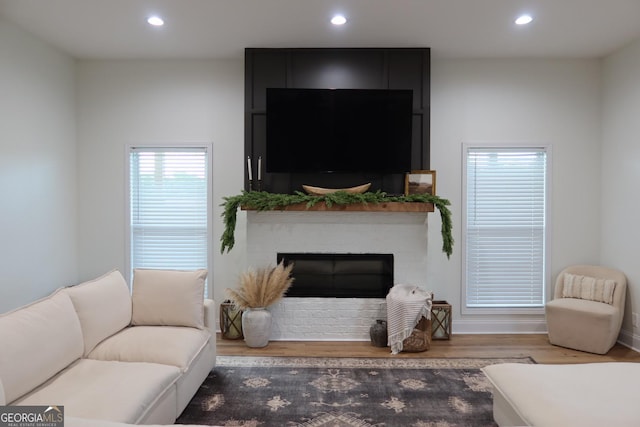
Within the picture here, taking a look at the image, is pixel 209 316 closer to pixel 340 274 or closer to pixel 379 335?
pixel 340 274

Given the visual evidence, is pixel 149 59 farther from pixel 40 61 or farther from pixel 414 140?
pixel 414 140

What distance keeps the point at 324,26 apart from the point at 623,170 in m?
3.21

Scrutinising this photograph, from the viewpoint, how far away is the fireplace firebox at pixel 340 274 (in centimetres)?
411

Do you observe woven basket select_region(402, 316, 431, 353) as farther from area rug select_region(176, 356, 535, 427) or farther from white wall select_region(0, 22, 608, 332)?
white wall select_region(0, 22, 608, 332)

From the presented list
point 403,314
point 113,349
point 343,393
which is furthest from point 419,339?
point 113,349

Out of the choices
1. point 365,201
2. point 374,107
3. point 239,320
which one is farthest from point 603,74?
point 239,320

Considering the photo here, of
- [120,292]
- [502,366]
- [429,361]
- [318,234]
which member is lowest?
[429,361]

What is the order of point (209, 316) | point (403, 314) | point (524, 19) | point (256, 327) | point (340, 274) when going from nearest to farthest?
point (209, 316), point (524, 19), point (403, 314), point (256, 327), point (340, 274)

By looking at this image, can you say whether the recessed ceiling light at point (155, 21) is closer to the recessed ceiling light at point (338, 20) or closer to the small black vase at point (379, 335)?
the recessed ceiling light at point (338, 20)

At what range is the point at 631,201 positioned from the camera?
3.84m

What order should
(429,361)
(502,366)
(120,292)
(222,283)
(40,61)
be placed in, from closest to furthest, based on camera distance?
(502,366) < (120,292) < (429,361) < (40,61) < (222,283)

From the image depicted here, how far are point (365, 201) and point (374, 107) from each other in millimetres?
943

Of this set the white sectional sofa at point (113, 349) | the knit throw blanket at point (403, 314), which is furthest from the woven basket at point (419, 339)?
the white sectional sofa at point (113, 349)

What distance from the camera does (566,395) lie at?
1988mm
